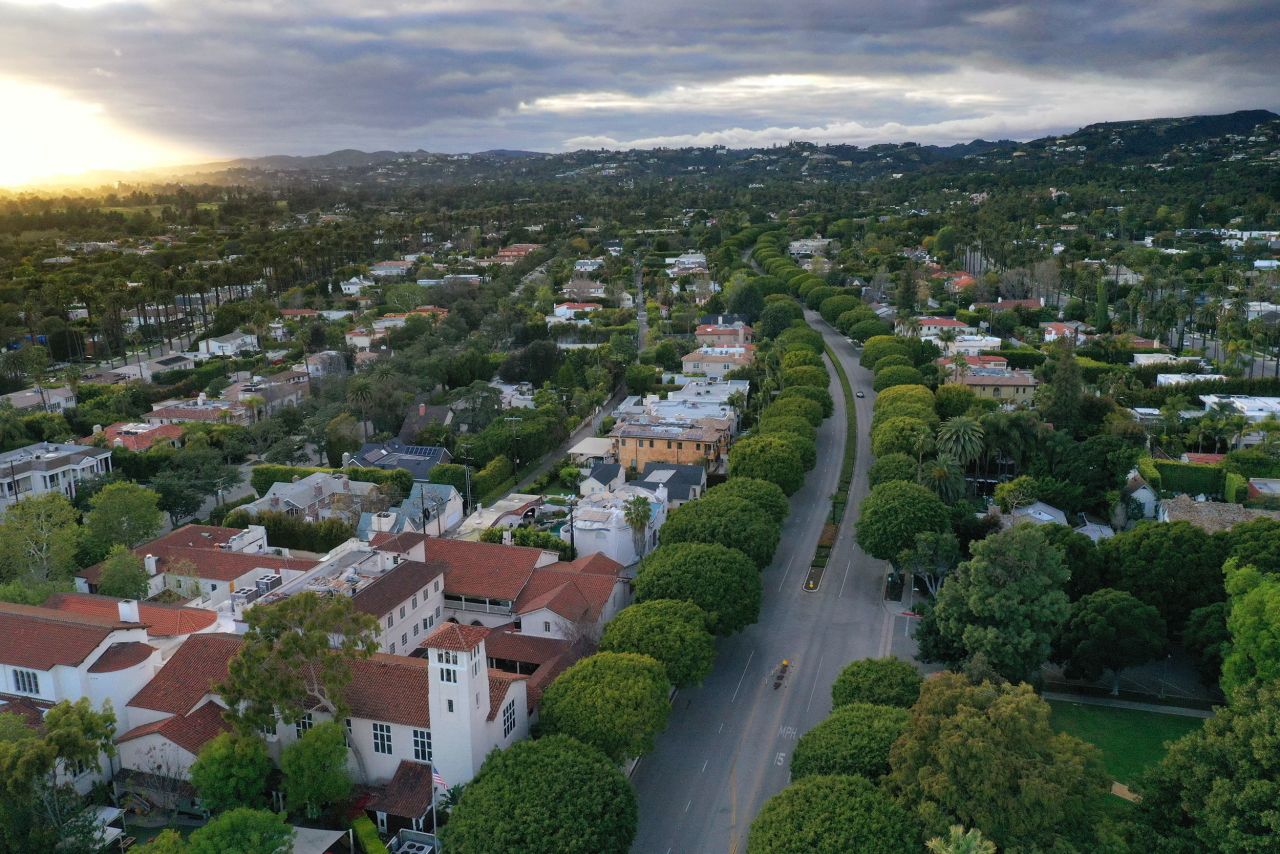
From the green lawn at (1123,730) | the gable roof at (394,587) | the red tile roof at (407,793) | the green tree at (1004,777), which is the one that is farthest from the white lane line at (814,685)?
the gable roof at (394,587)

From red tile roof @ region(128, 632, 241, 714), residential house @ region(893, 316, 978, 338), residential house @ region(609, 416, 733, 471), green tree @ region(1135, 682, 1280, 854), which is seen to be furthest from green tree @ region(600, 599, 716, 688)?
residential house @ region(893, 316, 978, 338)

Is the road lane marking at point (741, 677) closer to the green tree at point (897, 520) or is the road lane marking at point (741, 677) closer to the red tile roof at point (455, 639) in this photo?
the green tree at point (897, 520)

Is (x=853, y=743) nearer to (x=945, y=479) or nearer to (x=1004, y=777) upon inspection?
(x=1004, y=777)

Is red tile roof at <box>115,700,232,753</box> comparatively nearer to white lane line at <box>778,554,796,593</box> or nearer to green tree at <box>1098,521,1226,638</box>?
white lane line at <box>778,554,796,593</box>

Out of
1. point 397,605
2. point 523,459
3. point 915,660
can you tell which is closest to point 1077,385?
point 915,660

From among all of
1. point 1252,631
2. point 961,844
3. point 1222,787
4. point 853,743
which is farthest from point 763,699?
point 1252,631

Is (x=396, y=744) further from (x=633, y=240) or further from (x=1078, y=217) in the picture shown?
(x=1078, y=217)
